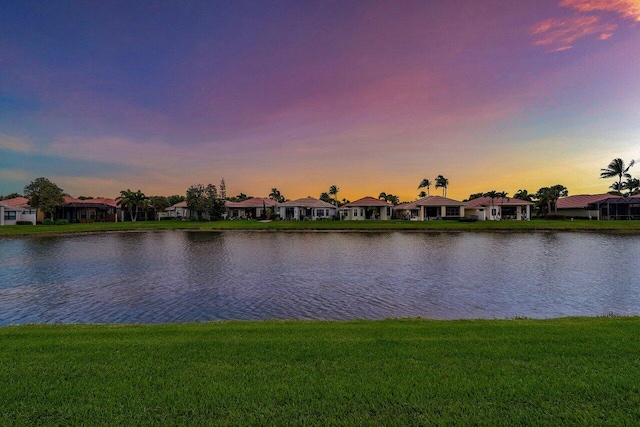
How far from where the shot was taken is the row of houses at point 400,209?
6231 centimetres

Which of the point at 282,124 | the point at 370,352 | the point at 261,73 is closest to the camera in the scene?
the point at 370,352

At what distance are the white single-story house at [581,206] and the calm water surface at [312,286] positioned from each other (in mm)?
53125

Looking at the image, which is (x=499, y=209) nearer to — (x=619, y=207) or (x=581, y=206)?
(x=581, y=206)

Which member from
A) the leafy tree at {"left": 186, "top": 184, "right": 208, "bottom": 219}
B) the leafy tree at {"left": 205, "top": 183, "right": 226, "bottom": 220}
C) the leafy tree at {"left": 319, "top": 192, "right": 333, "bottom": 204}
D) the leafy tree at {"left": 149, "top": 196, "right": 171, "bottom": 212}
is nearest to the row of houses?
the leafy tree at {"left": 149, "top": 196, "right": 171, "bottom": 212}

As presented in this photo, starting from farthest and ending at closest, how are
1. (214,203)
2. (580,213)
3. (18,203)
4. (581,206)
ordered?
1. (214,203)
2. (580,213)
3. (581,206)
4. (18,203)

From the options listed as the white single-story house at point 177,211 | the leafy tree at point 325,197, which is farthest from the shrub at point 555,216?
the white single-story house at point 177,211

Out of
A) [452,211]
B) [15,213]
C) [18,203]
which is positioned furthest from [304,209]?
[18,203]

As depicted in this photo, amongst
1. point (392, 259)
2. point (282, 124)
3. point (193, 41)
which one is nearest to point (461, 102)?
point (392, 259)

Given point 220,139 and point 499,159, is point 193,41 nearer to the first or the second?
point 220,139

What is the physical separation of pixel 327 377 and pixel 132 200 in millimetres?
77863

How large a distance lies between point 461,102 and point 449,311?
2505cm

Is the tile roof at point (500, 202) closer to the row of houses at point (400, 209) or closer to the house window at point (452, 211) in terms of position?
the row of houses at point (400, 209)

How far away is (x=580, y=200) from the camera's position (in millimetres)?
69500

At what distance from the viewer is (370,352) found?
482 centimetres
